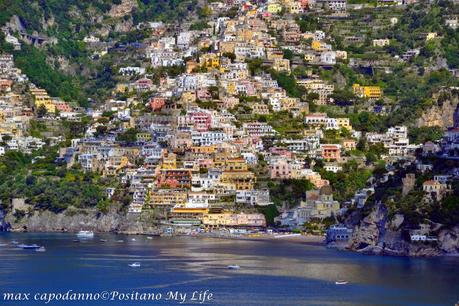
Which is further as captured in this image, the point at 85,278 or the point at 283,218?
the point at 283,218

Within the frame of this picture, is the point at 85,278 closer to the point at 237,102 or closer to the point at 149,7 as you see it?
the point at 237,102

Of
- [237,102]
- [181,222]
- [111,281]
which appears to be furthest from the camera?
[237,102]

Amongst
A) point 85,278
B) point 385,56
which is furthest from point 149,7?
point 85,278

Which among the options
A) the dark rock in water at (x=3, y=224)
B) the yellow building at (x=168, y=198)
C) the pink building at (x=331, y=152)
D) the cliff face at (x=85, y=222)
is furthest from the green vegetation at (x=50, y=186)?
the pink building at (x=331, y=152)

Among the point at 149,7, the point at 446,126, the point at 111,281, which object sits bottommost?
the point at 111,281

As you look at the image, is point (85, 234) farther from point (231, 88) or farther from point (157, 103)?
point (231, 88)

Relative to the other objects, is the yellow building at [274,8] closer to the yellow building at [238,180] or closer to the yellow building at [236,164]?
the yellow building at [236,164]

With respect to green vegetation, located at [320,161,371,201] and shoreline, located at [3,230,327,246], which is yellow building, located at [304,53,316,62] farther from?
shoreline, located at [3,230,327,246]
